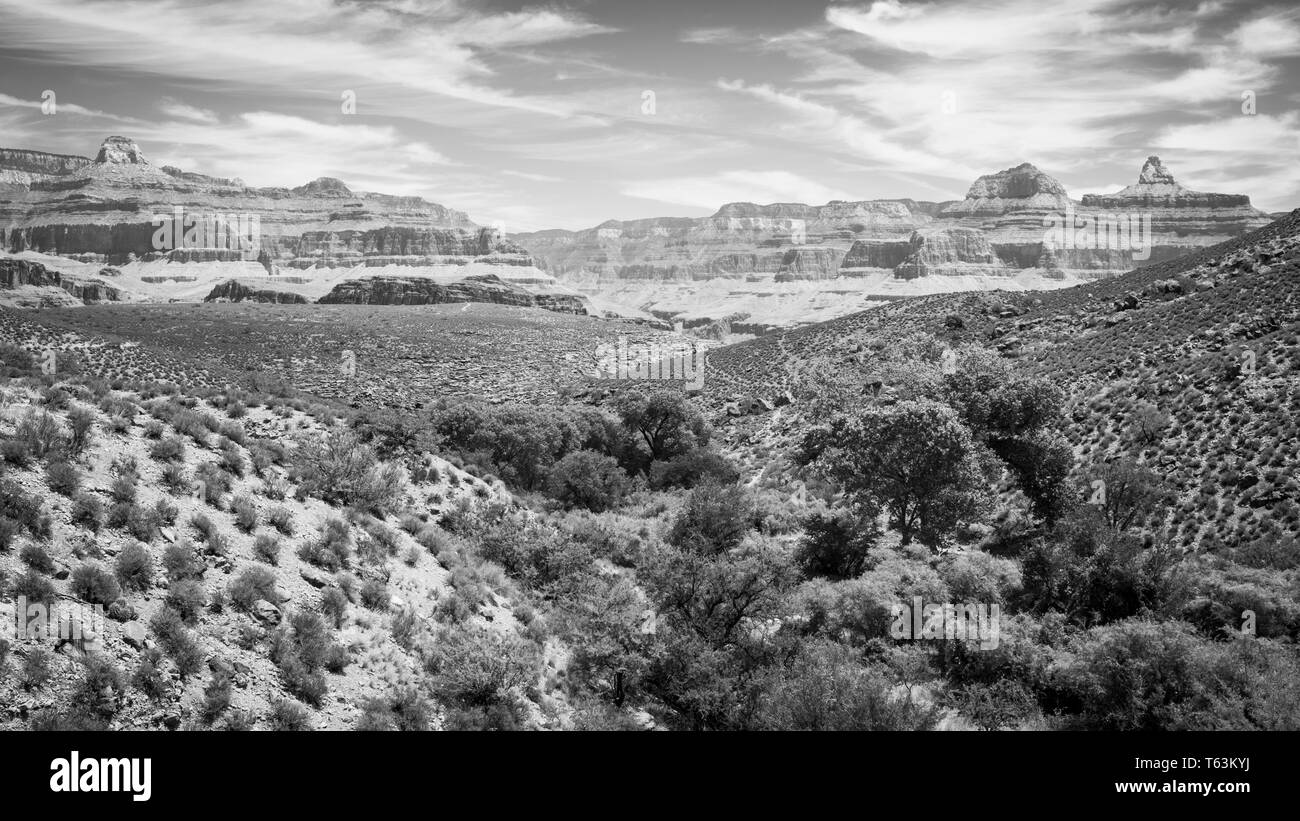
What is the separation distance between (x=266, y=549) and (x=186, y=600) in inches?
103

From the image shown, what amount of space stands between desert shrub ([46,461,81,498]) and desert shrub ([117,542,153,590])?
1.90 metres

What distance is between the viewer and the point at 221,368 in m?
59.0

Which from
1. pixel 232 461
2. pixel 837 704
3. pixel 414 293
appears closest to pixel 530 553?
pixel 232 461

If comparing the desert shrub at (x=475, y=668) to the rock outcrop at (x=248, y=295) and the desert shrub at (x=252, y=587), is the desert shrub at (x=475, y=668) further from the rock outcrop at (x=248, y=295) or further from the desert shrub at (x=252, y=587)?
the rock outcrop at (x=248, y=295)

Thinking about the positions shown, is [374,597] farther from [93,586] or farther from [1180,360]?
[1180,360]

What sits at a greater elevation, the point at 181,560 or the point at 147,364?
the point at 147,364

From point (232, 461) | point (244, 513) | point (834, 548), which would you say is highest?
point (232, 461)

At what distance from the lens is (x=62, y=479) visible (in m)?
13.6

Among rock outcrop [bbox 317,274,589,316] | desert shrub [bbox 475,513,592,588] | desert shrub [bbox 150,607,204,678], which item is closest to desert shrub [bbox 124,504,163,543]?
desert shrub [bbox 150,607,204,678]

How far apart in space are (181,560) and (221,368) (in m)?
52.6

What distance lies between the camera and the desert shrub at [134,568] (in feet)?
40.7
